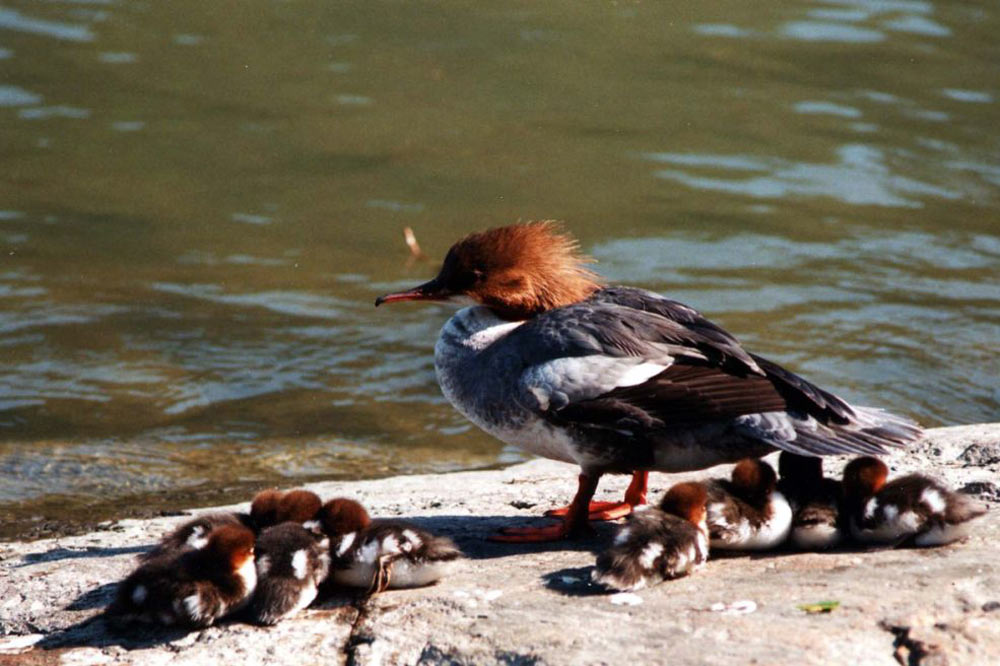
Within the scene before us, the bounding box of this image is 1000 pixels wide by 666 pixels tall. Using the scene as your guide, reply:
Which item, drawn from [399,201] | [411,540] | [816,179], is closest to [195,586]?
[411,540]

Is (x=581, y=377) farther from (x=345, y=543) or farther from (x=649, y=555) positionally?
(x=345, y=543)

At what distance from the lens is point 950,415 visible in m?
7.57

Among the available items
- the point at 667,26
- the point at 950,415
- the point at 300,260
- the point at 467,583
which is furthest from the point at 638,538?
the point at 667,26

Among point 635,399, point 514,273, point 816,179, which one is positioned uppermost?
point 514,273

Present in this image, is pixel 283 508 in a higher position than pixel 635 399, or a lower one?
lower

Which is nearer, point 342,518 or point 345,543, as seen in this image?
point 345,543

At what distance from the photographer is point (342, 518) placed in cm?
415

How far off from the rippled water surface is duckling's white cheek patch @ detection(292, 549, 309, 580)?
2161 millimetres

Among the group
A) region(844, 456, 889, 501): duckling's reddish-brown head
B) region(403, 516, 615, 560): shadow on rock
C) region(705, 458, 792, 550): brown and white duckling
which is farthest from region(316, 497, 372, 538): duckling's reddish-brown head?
region(844, 456, 889, 501): duckling's reddish-brown head

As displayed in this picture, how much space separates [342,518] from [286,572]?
1.01 feet

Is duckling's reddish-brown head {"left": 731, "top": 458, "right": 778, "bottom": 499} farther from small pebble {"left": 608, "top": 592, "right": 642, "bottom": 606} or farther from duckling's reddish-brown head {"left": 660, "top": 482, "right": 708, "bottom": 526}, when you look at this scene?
small pebble {"left": 608, "top": 592, "right": 642, "bottom": 606}

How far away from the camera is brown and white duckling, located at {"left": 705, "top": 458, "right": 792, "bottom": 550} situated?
4.18m

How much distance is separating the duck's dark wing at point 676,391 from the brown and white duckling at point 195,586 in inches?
44.3

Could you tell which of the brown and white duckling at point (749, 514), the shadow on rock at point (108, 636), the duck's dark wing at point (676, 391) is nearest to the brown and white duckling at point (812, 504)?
the brown and white duckling at point (749, 514)
